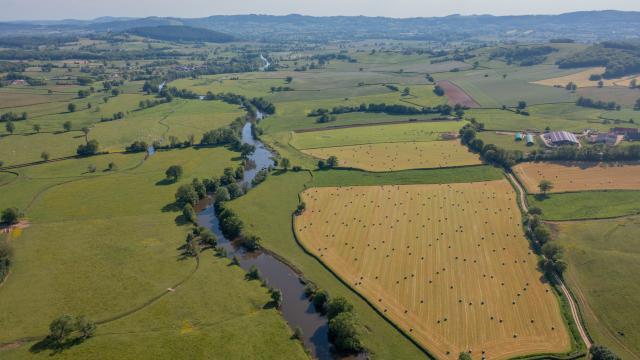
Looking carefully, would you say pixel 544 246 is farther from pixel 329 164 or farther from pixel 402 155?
pixel 329 164

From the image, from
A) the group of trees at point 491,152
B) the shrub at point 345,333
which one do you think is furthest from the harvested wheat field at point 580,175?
the shrub at point 345,333

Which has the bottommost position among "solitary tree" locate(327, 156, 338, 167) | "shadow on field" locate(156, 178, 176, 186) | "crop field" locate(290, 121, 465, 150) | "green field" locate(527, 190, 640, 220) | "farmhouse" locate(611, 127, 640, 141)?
"shadow on field" locate(156, 178, 176, 186)

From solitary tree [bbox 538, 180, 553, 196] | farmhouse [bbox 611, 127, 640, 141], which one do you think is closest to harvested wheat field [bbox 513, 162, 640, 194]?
solitary tree [bbox 538, 180, 553, 196]

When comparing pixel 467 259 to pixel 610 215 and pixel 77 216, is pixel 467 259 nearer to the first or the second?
pixel 610 215

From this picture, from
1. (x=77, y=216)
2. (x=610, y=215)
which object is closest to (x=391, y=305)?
(x=610, y=215)

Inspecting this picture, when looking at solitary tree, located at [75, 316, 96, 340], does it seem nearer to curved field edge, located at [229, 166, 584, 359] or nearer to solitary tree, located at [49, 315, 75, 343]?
solitary tree, located at [49, 315, 75, 343]

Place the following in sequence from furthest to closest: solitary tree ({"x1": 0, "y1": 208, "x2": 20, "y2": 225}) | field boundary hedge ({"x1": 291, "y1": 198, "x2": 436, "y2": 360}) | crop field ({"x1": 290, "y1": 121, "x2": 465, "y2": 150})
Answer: crop field ({"x1": 290, "y1": 121, "x2": 465, "y2": 150}) < solitary tree ({"x1": 0, "y1": 208, "x2": 20, "y2": 225}) < field boundary hedge ({"x1": 291, "y1": 198, "x2": 436, "y2": 360})

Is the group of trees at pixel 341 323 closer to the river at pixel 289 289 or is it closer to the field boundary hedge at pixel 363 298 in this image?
the river at pixel 289 289
